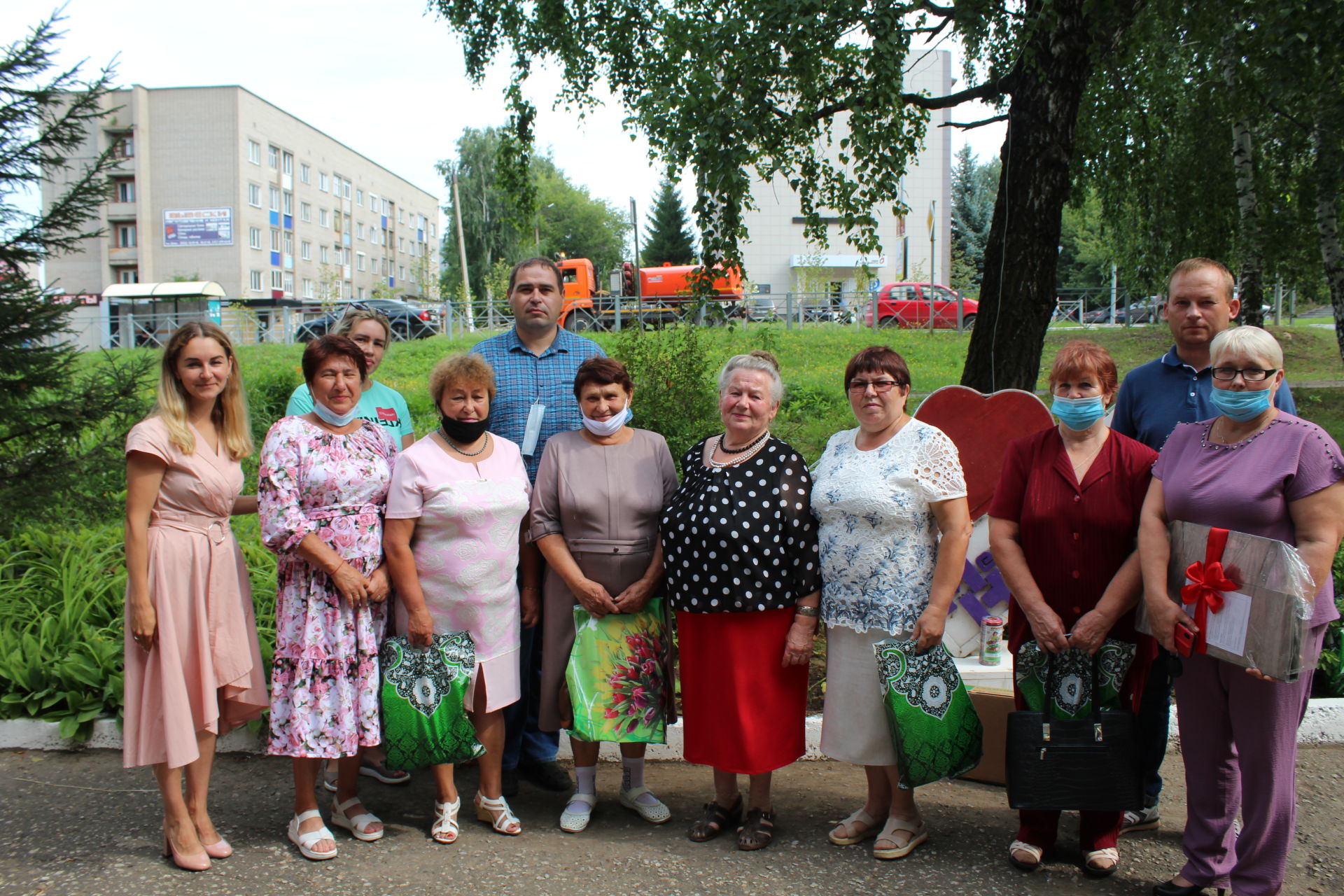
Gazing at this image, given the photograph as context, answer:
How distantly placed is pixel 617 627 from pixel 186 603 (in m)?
1.64

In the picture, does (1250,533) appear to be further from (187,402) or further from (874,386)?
(187,402)

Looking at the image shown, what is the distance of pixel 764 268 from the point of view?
5131 centimetres

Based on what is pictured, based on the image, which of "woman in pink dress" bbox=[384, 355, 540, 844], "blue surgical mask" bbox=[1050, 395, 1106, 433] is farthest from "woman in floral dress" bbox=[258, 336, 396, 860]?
"blue surgical mask" bbox=[1050, 395, 1106, 433]

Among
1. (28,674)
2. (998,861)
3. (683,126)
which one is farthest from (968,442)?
(28,674)

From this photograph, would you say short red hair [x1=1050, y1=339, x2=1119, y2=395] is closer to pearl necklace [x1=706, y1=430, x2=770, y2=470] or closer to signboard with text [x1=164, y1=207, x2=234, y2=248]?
pearl necklace [x1=706, y1=430, x2=770, y2=470]

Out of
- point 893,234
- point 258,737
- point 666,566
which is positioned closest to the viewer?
point 666,566

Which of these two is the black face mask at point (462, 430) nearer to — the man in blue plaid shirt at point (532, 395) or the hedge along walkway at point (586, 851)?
the man in blue plaid shirt at point (532, 395)

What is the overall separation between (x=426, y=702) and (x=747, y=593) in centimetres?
131

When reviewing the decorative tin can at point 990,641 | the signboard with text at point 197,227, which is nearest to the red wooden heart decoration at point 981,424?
the decorative tin can at point 990,641

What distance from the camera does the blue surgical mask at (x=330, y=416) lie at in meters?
3.75

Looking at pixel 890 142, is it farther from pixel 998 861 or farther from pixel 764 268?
pixel 764 268

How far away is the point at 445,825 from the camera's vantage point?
12.4 feet

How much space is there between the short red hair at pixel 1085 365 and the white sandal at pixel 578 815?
8.13 feet

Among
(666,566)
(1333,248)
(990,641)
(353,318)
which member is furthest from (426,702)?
(1333,248)
